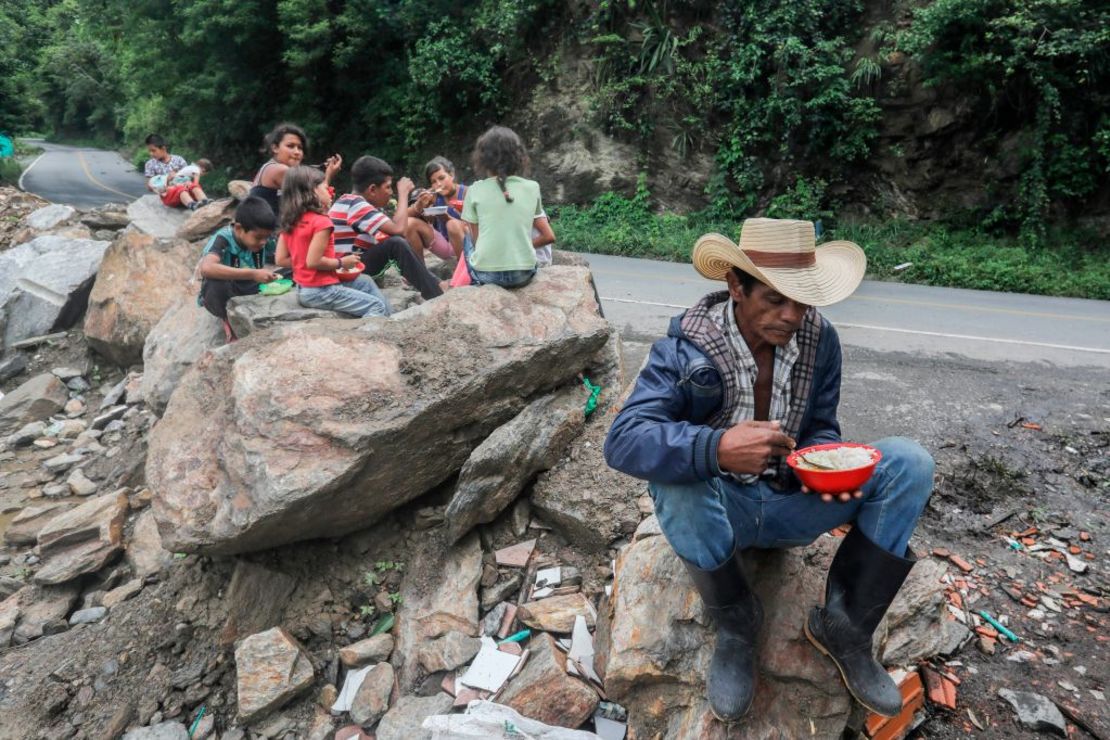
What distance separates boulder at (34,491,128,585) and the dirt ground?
18 cm

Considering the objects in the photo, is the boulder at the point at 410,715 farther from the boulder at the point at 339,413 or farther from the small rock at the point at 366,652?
the boulder at the point at 339,413

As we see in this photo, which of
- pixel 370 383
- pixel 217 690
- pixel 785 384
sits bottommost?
pixel 217 690

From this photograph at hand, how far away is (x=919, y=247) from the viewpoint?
10.9m

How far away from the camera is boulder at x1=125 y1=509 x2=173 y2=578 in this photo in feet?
14.3

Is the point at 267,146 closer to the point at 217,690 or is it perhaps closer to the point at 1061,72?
the point at 217,690

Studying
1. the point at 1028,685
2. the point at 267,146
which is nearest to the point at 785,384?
the point at 1028,685

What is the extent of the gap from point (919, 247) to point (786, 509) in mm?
10439

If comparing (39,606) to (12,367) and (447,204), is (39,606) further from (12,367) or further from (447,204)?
(12,367)

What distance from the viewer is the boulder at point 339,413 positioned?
3297mm

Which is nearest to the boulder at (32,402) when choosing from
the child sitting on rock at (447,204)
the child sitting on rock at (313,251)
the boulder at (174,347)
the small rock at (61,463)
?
the small rock at (61,463)

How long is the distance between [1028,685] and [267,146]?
257 inches

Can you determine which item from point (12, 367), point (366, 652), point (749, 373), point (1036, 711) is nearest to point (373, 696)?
point (366, 652)

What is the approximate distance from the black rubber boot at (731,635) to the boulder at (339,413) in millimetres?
1876

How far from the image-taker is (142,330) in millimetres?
7180
